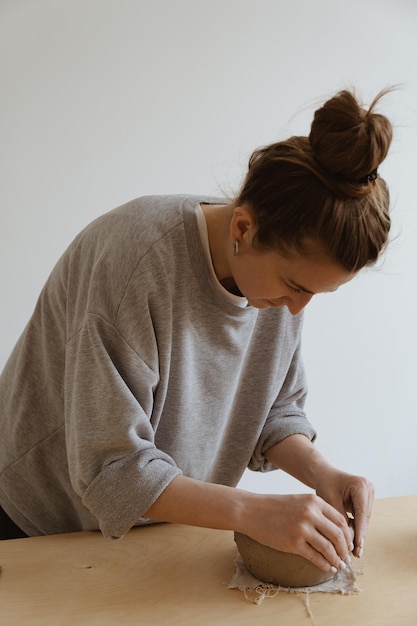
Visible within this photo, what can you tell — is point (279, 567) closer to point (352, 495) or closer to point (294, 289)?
point (352, 495)

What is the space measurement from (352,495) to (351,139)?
1.95 feet

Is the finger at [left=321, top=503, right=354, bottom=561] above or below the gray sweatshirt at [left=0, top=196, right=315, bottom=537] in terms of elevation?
below

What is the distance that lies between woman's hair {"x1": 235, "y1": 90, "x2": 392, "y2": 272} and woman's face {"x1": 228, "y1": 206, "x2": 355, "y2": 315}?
0.07ft

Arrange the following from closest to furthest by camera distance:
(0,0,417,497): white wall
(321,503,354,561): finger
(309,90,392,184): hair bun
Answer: (309,90,392,184): hair bun < (321,503,354,561): finger < (0,0,417,497): white wall

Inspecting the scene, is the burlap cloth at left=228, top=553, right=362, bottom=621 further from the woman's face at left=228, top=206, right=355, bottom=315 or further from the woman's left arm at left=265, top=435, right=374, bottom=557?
the woman's face at left=228, top=206, right=355, bottom=315

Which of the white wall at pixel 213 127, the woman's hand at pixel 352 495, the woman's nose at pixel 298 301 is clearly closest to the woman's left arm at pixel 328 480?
the woman's hand at pixel 352 495

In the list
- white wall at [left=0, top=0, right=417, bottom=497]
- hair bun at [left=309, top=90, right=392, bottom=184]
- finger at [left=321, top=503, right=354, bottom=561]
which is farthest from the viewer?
white wall at [left=0, top=0, right=417, bottom=497]

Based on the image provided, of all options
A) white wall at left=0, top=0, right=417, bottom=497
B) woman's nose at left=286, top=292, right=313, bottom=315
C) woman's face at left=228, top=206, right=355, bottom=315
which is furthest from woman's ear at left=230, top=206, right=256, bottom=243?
white wall at left=0, top=0, right=417, bottom=497

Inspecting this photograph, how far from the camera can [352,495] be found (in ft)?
3.84

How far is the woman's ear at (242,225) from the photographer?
1.05 m

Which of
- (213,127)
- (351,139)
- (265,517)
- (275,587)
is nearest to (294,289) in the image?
(351,139)

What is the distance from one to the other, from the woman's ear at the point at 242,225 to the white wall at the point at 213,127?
2.88 ft

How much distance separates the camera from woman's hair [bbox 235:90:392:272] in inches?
37.6

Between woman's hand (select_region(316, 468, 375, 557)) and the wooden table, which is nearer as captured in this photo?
the wooden table
